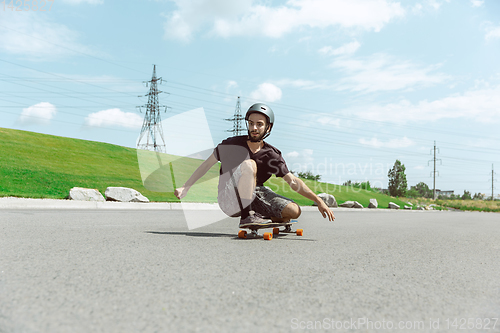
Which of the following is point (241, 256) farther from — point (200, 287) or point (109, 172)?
point (109, 172)

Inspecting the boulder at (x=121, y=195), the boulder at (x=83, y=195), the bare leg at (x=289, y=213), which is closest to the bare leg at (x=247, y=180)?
the bare leg at (x=289, y=213)

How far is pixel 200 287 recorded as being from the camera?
2250mm

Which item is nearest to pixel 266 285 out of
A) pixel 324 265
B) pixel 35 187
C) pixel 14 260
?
pixel 324 265

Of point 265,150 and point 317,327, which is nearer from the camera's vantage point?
point 317,327

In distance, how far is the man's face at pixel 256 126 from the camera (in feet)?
16.6

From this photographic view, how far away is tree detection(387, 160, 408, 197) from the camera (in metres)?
71.9

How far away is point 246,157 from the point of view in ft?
16.9

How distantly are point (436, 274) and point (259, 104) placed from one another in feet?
10.0

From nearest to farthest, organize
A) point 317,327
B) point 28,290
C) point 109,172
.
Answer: point 317,327 → point 28,290 → point 109,172

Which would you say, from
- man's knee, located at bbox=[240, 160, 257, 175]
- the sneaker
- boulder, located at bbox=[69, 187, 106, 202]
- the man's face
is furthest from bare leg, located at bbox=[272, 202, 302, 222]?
boulder, located at bbox=[69, 187, 106, 202]

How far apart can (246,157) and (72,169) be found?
650 inches

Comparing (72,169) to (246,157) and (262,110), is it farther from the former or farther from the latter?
(262,110)

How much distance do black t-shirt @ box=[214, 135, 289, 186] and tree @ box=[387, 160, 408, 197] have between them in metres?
72.2

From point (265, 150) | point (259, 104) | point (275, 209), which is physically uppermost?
point (259, 104)
